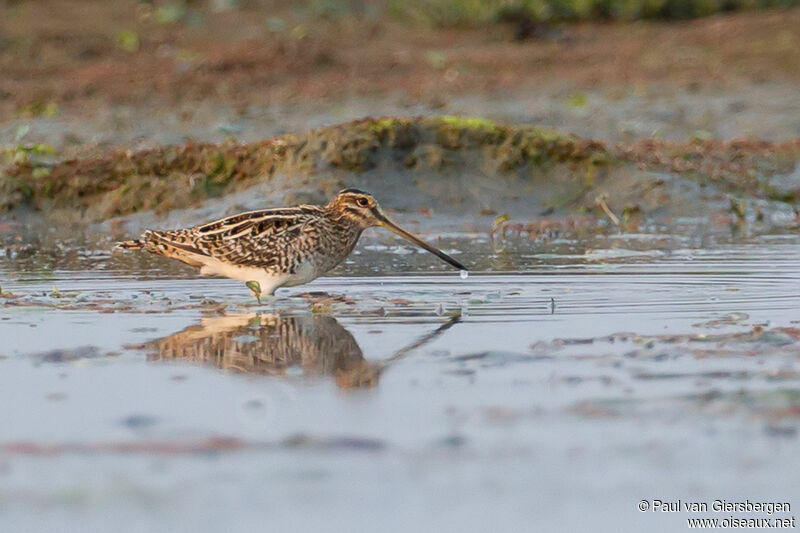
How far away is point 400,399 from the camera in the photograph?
6.30 metres

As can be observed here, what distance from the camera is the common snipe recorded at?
9078mm

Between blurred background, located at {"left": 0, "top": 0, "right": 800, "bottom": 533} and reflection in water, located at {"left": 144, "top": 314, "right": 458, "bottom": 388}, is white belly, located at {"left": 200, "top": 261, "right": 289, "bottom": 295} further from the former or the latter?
reflection in water, located at {"left": 144, "top": 314, "right": 458, "bottom": 388}

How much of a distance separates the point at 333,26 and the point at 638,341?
1715 centimetres

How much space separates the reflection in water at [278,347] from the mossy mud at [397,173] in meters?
4.96

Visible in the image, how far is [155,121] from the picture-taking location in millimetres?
17469

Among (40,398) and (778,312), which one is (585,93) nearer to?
(778,312)

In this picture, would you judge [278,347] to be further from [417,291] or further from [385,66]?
[385,66]

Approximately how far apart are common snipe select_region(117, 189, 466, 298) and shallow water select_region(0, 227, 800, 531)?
0.19 meters

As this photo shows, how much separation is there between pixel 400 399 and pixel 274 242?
2.97 m

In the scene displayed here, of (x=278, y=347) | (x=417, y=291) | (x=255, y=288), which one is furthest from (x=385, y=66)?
(x=278, y=347)

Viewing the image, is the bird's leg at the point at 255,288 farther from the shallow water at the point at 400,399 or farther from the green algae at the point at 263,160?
the green algae at the point at 263,160

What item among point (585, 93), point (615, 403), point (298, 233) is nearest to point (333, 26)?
point (585, 93)
